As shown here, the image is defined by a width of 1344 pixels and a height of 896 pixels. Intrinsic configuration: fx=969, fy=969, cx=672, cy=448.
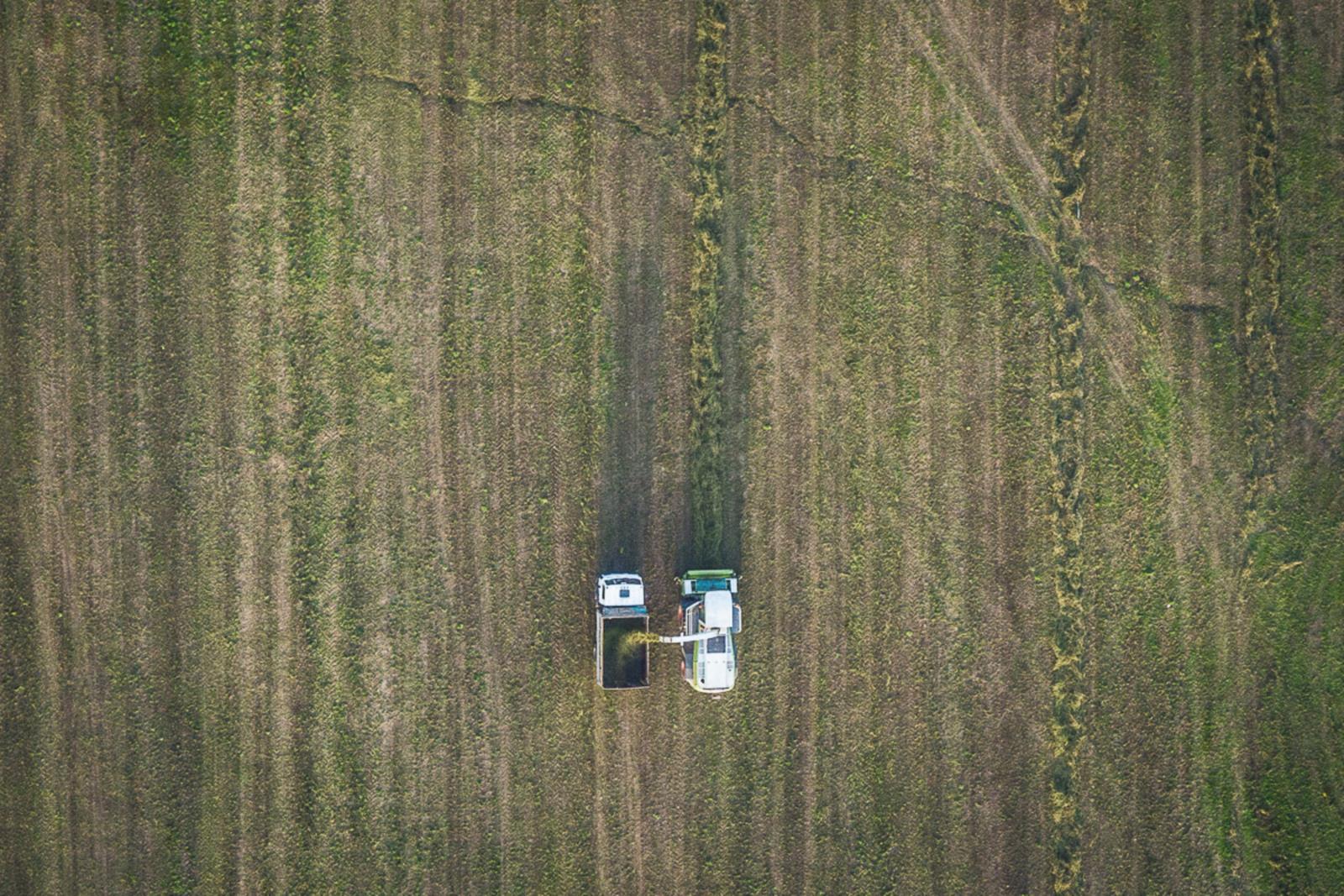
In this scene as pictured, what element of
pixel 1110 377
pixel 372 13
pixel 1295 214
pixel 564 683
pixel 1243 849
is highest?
pixel 372 13

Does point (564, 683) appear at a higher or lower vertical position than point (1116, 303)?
lower

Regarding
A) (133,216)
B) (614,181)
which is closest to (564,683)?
(614,181)

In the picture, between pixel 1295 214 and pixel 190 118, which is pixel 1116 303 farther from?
pixel 190 118

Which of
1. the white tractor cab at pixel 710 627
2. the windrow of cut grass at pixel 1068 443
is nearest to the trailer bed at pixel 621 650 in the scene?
the white tractor cab at pixel 710 627

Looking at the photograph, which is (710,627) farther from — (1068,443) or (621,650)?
(1068,443)

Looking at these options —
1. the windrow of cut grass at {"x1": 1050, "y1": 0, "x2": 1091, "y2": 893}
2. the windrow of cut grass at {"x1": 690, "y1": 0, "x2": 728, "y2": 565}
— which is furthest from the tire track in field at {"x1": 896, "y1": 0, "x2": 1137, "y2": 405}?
the windrow of cut grass at {"x1": 690, "y1": 0, "x2": 728, "y2": 565}

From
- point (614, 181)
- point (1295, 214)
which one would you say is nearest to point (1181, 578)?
point (1295, 214)
